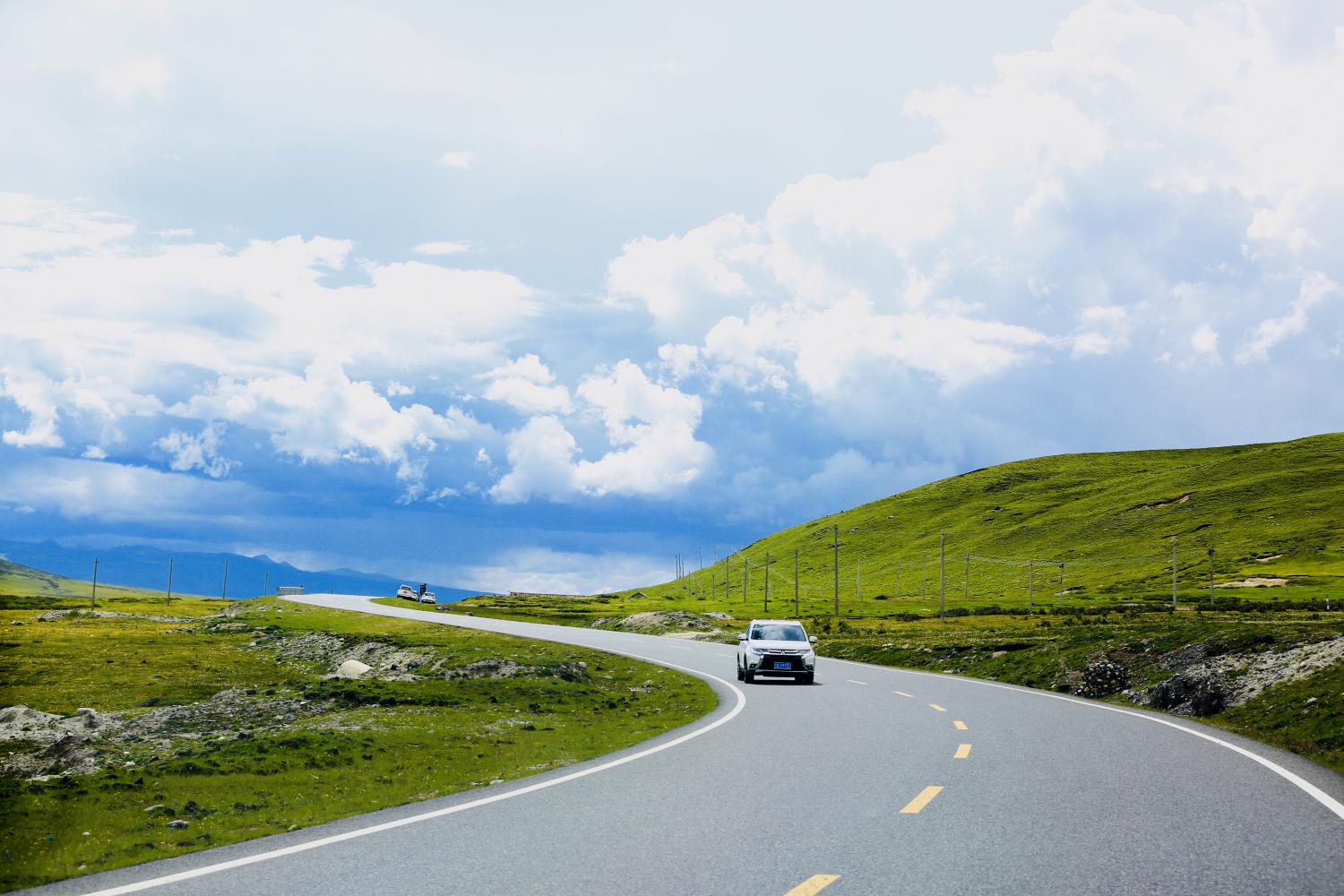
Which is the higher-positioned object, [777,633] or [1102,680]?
[777,633]

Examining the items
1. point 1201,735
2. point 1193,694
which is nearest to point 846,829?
point 1201,735

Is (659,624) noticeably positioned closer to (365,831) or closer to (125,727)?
(125,727)

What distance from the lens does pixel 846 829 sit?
9.27 m

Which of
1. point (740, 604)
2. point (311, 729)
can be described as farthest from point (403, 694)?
point (740, 604)

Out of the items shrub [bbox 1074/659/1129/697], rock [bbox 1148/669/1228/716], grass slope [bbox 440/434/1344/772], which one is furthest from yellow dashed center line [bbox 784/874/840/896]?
shrub [bbox 1074/659/1129/697]

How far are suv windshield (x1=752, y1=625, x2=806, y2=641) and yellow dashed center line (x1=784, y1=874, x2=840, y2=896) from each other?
2556 centimetres

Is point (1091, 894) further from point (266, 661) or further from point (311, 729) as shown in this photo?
point (266, 661)

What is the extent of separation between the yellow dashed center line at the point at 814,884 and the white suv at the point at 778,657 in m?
24.2

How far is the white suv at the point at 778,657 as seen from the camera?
31766mm

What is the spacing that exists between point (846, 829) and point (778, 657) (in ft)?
75.0

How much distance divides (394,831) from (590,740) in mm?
8898

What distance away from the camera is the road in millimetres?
7461

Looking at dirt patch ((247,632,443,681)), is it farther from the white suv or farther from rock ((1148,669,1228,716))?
rock ((1148,669,1228,716))

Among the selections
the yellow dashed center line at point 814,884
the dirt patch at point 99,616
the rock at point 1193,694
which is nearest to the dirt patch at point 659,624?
the dirt patch at point 99,616
